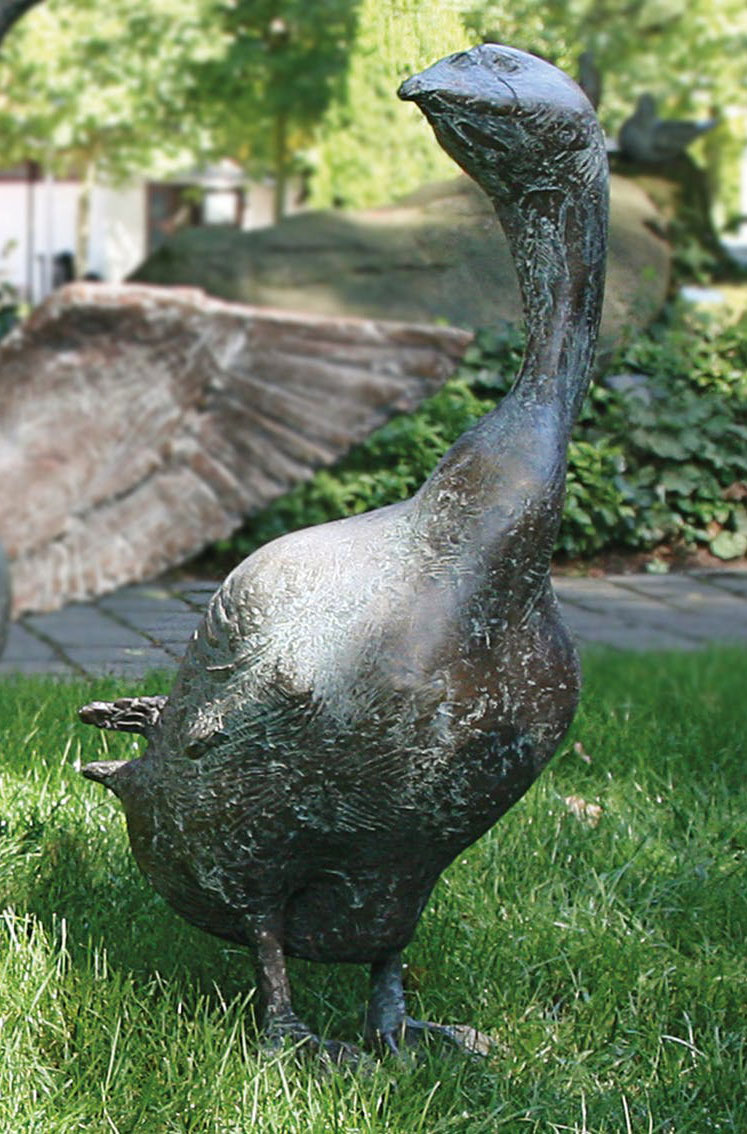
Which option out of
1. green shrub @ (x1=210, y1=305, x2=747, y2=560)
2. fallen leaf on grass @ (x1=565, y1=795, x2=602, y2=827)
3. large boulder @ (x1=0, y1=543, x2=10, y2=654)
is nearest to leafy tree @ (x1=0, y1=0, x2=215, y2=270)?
A: green shrub @ (x1=210, y1=305, x2=747, y2=560)

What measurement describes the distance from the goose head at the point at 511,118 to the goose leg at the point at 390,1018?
1166 mm

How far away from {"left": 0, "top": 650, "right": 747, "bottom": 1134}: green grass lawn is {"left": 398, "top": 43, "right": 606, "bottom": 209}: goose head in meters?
1.25

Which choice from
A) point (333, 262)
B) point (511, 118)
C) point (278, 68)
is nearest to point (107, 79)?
point (278, 68)

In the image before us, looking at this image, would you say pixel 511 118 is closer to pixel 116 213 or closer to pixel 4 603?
pixel 4 603

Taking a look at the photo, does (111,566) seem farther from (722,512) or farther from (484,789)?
(484,789)

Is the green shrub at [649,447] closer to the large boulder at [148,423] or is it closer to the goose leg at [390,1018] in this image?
the large boulder at [148,423]

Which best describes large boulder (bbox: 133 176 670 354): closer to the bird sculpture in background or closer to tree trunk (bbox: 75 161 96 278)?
the bird sculpture in background

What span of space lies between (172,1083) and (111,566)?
322 centimetres

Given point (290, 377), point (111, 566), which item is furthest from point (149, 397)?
point (290, 377)

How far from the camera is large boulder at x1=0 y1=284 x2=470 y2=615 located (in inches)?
183

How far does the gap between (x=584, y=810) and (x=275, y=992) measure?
57.0 inches

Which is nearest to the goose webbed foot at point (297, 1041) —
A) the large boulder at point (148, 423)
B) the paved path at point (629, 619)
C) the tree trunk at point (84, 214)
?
the large boulder at point (148, 423)

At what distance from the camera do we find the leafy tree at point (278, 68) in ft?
54.4

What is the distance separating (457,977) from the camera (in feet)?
9.04
